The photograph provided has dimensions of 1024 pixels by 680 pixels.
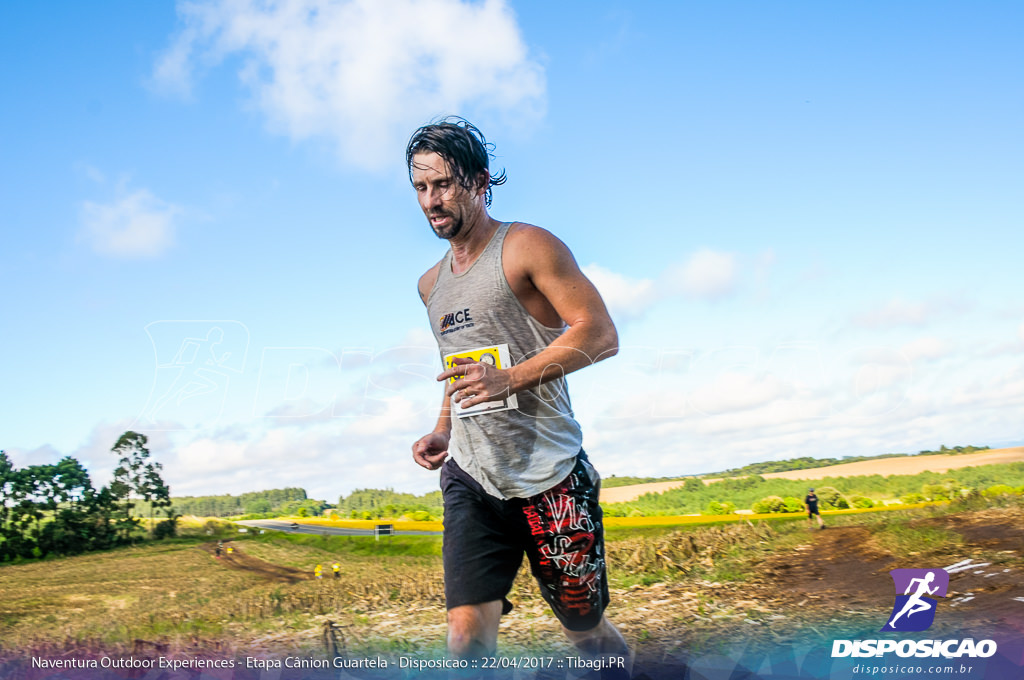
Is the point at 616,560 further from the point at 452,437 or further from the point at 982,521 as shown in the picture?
the point at 452,437

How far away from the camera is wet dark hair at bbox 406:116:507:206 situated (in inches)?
111

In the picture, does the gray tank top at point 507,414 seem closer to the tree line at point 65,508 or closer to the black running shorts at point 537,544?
the black running shorts at point 537,544

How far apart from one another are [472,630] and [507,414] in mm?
789

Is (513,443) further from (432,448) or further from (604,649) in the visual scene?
(604,649)

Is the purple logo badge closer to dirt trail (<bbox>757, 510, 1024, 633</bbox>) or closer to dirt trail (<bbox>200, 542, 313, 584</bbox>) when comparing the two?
dirt trail (<bbox>757, 510, 1024, 633</bbox>)

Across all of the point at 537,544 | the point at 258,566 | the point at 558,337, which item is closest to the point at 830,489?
the point at 258,566

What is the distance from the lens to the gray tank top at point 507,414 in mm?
2572

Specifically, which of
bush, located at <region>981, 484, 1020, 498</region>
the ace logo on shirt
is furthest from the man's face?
bush, located at <region>981, 484, 1020, 498</region>

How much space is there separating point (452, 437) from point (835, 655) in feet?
8.59

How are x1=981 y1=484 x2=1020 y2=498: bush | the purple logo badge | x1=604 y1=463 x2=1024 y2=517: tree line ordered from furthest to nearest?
x1=604 y1=463 x2=1024 y2=517: tree line
x1=981 y1=484 x2=1020 y2=498: bush
the purple logo badge

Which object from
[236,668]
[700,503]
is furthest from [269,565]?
[700,503]

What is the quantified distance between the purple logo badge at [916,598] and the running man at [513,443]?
305 centimetres

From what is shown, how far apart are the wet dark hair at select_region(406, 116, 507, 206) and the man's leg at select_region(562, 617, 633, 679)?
72.7 inches

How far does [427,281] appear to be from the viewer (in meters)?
3.11
